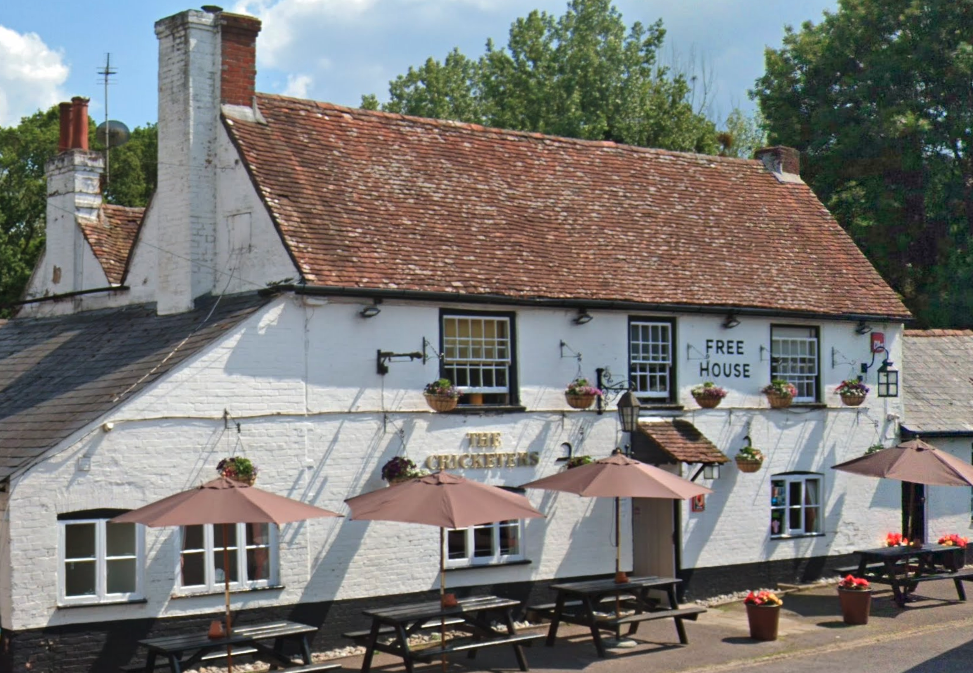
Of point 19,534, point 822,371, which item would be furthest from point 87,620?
point 822,371

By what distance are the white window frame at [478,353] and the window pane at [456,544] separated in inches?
79.5

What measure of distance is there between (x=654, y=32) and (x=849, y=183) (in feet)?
52.2

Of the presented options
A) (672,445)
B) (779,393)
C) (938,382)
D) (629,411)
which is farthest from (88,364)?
(938,382)

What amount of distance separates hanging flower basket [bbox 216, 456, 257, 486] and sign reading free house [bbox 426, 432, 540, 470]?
Result: 2894 millimetres

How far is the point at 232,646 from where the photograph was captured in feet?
49.6

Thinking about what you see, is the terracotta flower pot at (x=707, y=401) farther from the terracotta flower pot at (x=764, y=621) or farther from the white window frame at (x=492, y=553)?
the terracotta flower pot at (x=764, y=621)

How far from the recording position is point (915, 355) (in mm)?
26078

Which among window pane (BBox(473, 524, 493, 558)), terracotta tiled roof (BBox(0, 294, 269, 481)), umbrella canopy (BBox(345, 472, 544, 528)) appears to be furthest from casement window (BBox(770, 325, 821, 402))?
terracotta tiled roof (BBox(0, 294, 269, 481))

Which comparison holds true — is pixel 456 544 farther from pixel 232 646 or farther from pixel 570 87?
pixel 570 87

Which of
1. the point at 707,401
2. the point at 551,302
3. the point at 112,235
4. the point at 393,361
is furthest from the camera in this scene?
the point at 112,235

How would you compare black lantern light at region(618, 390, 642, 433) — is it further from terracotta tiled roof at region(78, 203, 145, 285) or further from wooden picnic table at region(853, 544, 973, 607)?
terracotta tiled roof at region(78, 203, 145, 285)

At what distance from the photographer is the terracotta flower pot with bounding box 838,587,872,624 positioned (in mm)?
18469

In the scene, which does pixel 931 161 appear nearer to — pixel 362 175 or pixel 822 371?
pixel 822 371

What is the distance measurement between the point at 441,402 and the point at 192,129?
5.41 m
